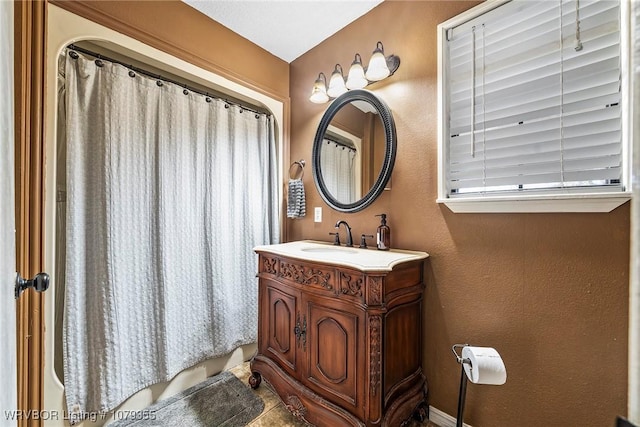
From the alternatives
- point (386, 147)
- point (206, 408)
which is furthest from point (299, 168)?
point (206, 408)

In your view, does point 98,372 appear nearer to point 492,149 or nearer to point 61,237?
point 61,237

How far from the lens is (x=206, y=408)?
163cm

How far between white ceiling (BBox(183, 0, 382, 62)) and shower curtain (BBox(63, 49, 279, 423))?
0.56 metres

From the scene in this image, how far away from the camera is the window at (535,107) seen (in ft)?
3.48

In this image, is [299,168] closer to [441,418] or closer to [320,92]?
[320,92]

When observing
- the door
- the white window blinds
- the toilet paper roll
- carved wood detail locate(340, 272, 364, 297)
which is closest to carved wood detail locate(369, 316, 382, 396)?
carved wood detail locate(340, 272, 364, 297)

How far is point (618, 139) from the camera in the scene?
1047 millimetres

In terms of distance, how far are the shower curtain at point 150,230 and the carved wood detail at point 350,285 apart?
1.04 m

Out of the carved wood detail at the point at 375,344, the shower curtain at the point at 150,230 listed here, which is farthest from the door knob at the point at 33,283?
the carved wood detail at the point at 375,344

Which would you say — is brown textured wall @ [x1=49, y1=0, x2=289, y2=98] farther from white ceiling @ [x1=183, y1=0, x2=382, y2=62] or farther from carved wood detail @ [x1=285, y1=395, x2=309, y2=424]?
carved wood detail @ [x1=285, y1=395, x2=309, y2=424]

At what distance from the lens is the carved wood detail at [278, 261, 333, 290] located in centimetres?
139

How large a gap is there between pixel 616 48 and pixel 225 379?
269 centimetres

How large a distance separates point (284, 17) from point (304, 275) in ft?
5.67

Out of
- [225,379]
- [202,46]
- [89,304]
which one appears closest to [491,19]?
[202,46]
